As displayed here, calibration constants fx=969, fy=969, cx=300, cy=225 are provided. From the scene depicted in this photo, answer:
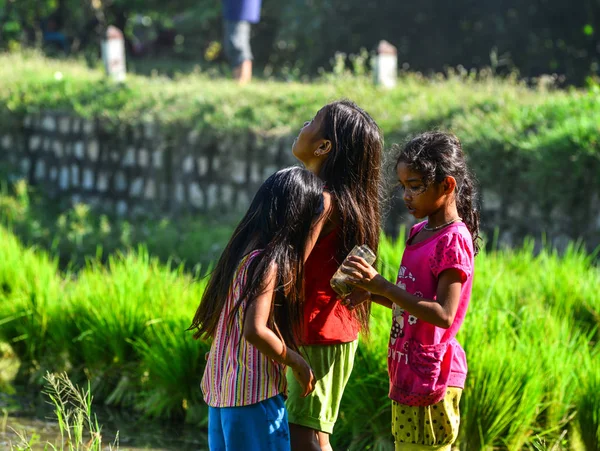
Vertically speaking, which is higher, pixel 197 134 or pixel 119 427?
pixel 197 134

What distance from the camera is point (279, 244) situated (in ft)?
9.51

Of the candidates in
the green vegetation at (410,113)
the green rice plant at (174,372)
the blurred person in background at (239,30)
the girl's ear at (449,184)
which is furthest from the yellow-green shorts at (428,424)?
the blurred person in background at (239,30)

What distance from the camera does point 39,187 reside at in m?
11.5

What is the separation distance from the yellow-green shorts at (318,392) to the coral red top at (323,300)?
37mm

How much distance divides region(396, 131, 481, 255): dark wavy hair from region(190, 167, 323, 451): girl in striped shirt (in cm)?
32

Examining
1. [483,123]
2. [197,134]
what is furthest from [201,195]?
[483,123]

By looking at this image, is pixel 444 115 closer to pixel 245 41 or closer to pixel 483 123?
pixel 483 123

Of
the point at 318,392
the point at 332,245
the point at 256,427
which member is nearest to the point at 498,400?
the point at 318,392

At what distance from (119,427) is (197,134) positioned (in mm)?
5469

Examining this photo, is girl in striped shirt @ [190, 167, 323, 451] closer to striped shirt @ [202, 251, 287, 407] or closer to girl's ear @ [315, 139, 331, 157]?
striped shirt @ [202, 251, 287, 407]

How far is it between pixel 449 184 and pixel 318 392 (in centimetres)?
80

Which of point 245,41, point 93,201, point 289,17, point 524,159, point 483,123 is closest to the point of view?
point 524,159

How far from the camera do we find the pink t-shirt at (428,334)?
2.90 metres

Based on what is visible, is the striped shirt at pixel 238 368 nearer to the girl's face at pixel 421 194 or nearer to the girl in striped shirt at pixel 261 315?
the girl in striped shirt at pixel 261 315
